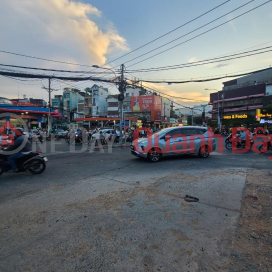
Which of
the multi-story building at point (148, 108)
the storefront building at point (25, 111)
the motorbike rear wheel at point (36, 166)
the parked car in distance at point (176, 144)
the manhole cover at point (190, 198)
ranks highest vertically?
the multi-story building at point (148, 108)

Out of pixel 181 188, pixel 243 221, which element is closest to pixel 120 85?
pixel 181 188

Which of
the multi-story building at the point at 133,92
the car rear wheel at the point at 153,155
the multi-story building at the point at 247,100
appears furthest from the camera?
the multi-story building at the point at 133,92

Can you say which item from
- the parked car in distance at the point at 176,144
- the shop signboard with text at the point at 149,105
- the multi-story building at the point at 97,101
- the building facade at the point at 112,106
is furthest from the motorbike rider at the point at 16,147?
the multi-story building at the point at 97,101

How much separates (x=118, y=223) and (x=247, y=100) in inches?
2027

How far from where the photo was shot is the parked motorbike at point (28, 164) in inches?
246

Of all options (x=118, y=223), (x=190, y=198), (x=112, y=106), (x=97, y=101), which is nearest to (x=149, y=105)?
(x=112, y=106)

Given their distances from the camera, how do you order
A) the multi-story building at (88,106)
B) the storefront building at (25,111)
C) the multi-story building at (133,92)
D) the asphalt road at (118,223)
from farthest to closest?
the multi-story building at (133,92) → the multi-story building at (88,106) → the storefront building at (25,111) → the asphalt road at (118,223)

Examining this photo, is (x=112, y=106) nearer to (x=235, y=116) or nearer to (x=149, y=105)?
(x=149, y=105)

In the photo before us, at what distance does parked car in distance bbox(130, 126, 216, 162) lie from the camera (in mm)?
8938

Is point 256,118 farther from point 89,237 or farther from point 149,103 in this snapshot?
point 89,237

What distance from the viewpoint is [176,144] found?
30.7ft

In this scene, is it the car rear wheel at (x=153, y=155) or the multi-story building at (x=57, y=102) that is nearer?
the car rear wheel at (x=153, y=155)

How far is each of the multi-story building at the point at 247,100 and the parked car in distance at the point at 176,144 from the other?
31725 millimetres

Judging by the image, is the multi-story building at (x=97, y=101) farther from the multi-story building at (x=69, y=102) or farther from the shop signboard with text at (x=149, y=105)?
the shop signboard with text at (x=149, y=105)
